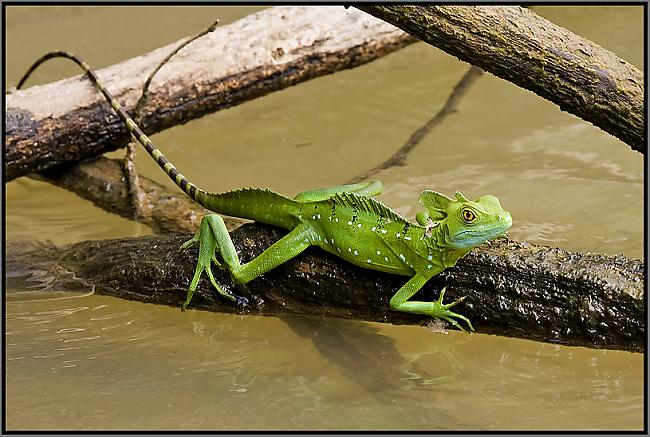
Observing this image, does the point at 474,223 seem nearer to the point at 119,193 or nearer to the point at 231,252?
the point at 231,252

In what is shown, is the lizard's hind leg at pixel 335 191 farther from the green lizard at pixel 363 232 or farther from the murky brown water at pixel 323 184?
the murky brown water at pixel 323 184

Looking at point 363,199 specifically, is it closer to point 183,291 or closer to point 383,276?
point 383,276

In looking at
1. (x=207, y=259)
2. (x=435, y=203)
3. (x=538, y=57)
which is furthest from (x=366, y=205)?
→ (x=538, y=57)

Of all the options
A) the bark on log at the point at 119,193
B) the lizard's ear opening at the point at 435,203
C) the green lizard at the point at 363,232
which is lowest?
the bark on log at the point at 119,193

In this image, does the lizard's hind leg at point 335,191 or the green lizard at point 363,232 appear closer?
the green lizard at point 363,232

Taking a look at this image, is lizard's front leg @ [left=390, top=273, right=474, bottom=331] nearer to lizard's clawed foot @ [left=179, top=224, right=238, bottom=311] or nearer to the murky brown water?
the murky brown water

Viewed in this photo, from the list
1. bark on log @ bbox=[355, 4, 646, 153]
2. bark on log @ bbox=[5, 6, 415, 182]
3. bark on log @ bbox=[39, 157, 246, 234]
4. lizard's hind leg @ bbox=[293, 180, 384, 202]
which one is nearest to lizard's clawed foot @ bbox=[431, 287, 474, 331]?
lizard's hind leg @ bbox=[293, 180, 384, 202]

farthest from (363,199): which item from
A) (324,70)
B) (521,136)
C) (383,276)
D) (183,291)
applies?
(521,136)

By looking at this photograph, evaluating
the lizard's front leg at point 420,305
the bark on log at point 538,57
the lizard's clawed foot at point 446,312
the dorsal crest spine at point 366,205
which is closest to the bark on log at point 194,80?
the dorsal crest spine at point 366,205
